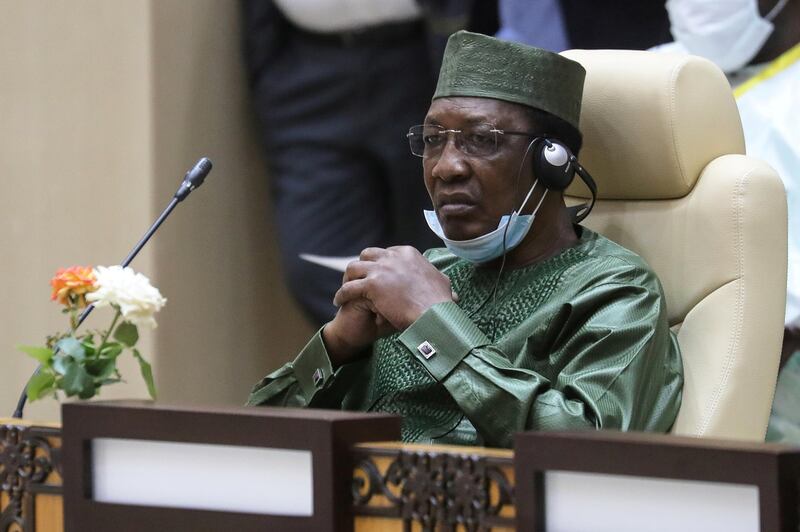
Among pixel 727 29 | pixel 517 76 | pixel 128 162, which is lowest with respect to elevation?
pixel 517 76

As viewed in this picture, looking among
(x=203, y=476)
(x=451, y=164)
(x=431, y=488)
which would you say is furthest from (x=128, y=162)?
(x=431, y=488)

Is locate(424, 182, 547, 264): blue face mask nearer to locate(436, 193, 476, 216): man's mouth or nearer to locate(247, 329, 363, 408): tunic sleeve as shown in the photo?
locate(436, 193, 476, 216): man's mouth

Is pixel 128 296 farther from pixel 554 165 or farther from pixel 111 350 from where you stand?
pixel 554 165

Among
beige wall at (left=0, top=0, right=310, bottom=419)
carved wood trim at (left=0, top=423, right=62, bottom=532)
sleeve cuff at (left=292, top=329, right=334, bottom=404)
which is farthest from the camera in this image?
beige wall at (left=0, top=0, right=310, bottom=419)

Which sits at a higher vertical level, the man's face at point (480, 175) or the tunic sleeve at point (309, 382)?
the man's face at point (480, 175)

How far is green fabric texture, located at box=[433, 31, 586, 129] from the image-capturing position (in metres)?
1.75

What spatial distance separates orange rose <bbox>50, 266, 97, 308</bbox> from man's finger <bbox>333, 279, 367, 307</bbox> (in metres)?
0.36

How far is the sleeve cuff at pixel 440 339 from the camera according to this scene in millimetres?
1557

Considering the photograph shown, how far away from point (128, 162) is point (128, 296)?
2.21m

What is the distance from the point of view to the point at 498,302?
1792mm

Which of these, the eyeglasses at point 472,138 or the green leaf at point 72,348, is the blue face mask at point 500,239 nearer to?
the eyeglasses at point 472,138

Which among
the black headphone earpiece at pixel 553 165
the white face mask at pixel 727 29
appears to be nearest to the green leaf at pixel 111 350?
the black headphone earpiece at pixel 553 165

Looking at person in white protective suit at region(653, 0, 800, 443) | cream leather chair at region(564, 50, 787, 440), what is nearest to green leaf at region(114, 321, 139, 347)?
cream leather chair at region(564, 50, 787, 440)

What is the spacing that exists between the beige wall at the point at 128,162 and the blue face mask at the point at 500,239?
185 cm
